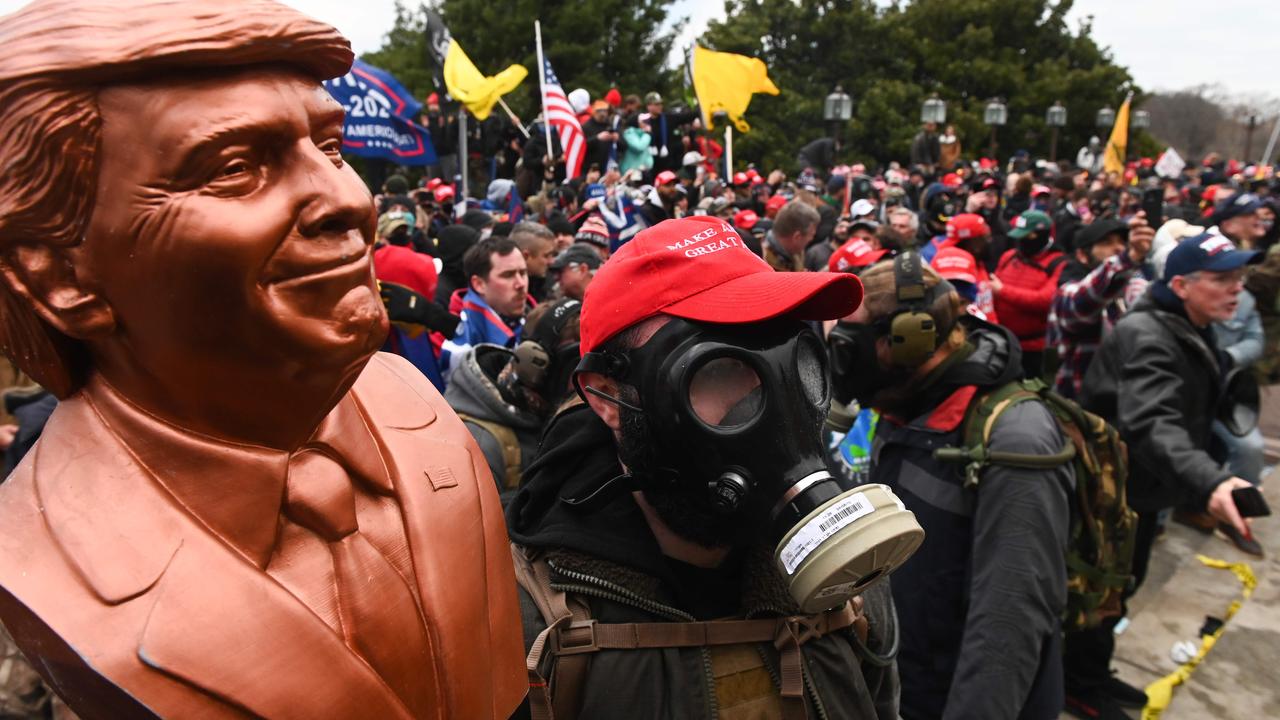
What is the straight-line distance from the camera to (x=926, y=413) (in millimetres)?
2936

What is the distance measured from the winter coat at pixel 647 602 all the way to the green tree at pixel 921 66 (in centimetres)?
2528

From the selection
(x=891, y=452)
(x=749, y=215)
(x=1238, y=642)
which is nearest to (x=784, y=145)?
(x=749, y=215)

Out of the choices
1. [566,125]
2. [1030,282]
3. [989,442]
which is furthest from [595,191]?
[989,442]

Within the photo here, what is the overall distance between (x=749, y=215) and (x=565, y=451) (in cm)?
734

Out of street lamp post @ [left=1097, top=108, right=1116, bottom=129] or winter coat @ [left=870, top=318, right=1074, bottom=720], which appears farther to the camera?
street lamp post @ [left=1097, top=108, right=1116, bottom=129]

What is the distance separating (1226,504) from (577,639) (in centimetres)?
284

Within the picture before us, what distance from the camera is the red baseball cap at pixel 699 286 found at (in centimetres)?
152

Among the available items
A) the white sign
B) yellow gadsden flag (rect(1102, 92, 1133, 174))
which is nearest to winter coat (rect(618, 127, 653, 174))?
yellow gadsden flag (rect(1102, 92, 1133, 174))

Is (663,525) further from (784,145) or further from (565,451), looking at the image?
(784,145)

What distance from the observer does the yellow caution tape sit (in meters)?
4.53

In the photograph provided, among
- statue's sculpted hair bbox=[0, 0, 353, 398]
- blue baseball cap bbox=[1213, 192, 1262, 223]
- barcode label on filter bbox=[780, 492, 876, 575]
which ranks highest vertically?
statue's sculpted hair bbox=[0, 0, 353, 398]

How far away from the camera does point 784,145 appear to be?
85.6 feet

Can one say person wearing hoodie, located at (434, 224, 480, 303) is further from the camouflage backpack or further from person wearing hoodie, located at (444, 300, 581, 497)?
the camouflage backpack

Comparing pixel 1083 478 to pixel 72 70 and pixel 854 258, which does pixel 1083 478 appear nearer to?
pixel 854 258
